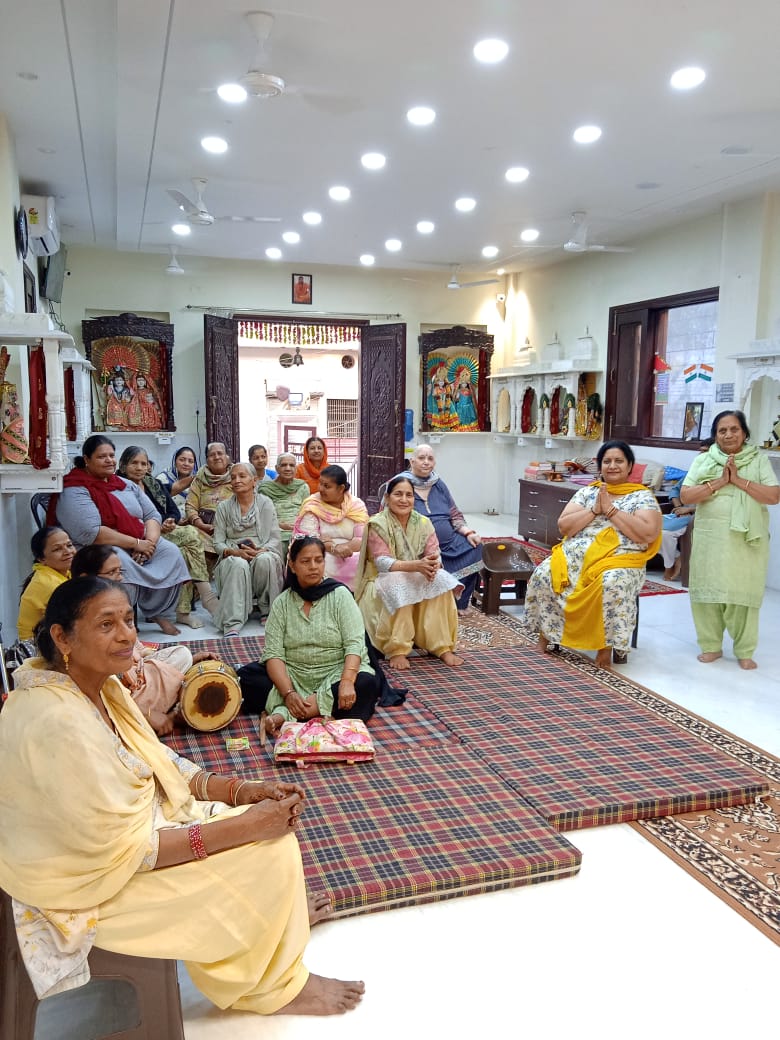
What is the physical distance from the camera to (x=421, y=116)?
4.78m

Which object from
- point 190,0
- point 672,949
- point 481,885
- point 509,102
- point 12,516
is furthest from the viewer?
point 12,516

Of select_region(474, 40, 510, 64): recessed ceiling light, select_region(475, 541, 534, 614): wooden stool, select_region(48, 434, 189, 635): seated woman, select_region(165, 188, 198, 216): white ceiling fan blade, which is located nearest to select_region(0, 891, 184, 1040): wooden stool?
select_region(48, 434, 189, 635): seated woman

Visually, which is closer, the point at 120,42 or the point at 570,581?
the point at 120,42

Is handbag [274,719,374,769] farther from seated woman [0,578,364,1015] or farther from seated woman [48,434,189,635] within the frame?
seated woman [48,434,189,635]

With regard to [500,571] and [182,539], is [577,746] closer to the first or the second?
[500,571]

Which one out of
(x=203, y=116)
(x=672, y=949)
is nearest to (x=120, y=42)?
(x=203, y=116)

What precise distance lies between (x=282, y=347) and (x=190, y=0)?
462 inches

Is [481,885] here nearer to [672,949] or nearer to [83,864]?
[672,949]

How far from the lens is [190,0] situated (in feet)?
11.5

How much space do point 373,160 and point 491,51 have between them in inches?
73.3

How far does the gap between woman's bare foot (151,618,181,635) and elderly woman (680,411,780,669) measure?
10.4ft

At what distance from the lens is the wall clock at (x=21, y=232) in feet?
18.8

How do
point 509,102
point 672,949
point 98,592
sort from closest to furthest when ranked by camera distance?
point 98,592 → point 672,949 → point 509,102

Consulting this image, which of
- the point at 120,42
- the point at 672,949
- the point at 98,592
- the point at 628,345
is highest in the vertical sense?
the point at 120,42
